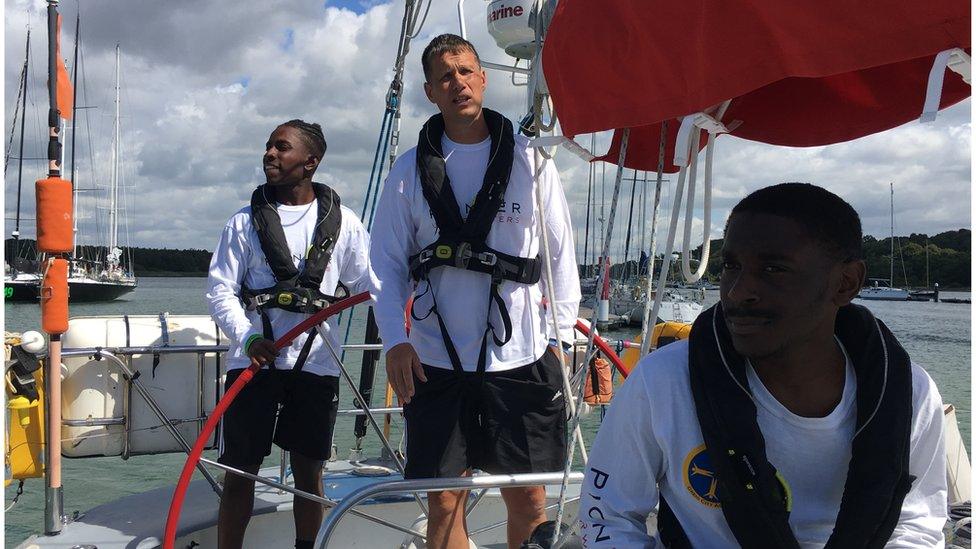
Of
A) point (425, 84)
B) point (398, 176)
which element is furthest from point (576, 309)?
point (425, 84)

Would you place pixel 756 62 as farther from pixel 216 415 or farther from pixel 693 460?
pixel 216 415

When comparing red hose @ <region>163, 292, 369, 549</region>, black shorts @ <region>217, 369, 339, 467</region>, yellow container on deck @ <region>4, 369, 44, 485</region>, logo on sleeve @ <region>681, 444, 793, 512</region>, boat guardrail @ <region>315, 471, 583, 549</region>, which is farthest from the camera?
yellow container on deck @ <region>4, 369, 44, 485</region>

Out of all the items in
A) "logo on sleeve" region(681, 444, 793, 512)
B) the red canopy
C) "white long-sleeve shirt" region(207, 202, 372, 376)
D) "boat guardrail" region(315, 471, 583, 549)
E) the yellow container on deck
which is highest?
the red canopy

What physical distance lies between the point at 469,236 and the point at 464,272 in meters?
0.12

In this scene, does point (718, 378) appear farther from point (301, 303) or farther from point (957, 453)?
point (957, 453)

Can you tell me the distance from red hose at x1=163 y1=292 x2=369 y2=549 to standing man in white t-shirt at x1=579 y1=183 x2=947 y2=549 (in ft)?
5.21

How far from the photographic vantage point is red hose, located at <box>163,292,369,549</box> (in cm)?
248

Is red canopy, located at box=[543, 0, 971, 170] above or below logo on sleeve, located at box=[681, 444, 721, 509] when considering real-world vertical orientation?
above

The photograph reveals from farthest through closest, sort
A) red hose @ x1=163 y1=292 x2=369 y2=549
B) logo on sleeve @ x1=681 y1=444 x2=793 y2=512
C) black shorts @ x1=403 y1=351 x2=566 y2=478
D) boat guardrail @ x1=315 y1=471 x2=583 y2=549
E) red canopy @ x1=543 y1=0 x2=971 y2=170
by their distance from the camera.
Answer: red hose @ x1=163 y1=292 x2=369 y2=549 < black shorts @ x1=403 y1=351 x2=566 y2=478 < boat guardrail @ x1=315 y1=471 x2=583 y2=549 < logo on sleeve @ x1=681 y1=444 x2=793 y2=512 < red canopy @ x1=543 y1=0 x2=971 y2=170

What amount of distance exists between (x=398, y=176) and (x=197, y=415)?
1.90m

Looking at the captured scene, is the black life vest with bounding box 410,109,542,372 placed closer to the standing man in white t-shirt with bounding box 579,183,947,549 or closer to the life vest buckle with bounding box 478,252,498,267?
the life vest buckle with bounding box 478,252,498,267

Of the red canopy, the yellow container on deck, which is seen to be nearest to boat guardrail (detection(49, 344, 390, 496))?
the yellow container on deck

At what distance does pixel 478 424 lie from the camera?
92.3 inches

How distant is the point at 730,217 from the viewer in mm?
1372
